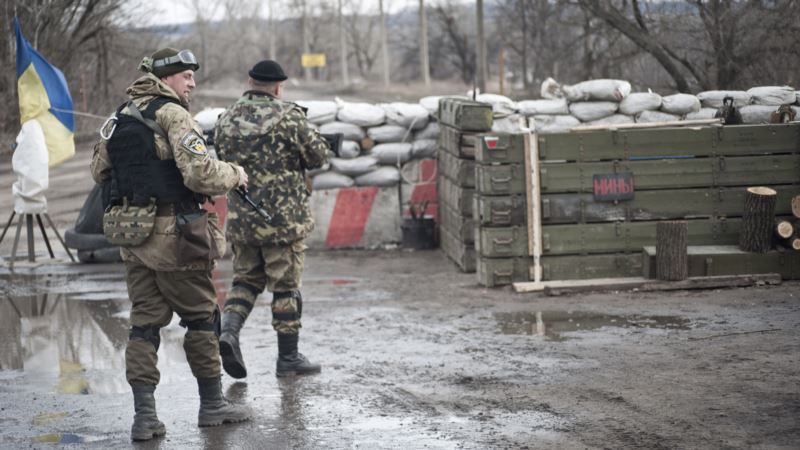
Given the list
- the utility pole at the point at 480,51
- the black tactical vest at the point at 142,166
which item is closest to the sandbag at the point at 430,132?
the black tactical vest at the point at 142,166

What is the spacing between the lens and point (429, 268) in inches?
462

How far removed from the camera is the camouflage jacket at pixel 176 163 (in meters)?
5.68

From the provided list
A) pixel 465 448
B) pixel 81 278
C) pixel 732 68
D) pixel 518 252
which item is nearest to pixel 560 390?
pixel 465 448

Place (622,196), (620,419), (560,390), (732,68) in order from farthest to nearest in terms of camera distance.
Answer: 1. (732,68)
2. (622,196)
3. (560,390)
4. (620,419)

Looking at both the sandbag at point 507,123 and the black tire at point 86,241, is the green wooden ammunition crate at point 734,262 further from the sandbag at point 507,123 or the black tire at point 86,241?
the black tire at point 86,241

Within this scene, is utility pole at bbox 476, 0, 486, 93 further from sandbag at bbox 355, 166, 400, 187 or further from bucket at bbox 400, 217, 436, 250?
bucket at bbox 400, 217, 436, 250

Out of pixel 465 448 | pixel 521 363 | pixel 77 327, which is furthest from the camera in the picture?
pixel 77 327

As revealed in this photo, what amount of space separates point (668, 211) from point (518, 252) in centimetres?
141

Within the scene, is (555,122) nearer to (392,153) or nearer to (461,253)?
(392,153)

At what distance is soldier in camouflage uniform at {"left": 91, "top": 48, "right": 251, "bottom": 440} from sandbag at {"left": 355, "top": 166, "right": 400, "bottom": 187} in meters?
7.11

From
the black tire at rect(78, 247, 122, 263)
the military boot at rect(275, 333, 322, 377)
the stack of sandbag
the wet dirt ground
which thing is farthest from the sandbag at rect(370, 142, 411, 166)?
the military boot at rect(275, 333, 322, 377)

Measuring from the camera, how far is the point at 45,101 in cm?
1196

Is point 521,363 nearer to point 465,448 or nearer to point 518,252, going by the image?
point 465,448

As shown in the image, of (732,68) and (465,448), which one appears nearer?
(465,448)
